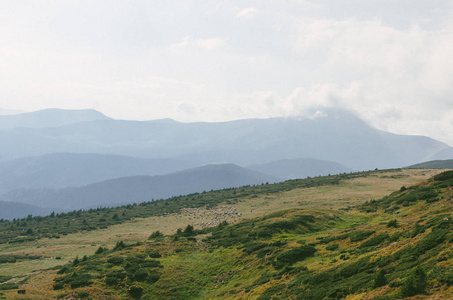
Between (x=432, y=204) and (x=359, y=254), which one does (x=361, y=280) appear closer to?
(x=359, y=254)

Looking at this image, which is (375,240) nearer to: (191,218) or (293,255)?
(293,255)

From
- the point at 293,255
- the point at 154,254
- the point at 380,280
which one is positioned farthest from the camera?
the point at 154,254

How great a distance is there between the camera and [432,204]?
3472cm

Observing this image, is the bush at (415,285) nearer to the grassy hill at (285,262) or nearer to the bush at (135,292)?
the grassy hill at (285,262)

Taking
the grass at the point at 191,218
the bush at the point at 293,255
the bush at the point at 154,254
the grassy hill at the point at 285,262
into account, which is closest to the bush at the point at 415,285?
the grassy hill at the point at 285,262

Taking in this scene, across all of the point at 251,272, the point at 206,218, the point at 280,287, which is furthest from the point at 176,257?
the point at 206,218

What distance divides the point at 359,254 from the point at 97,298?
2185cm

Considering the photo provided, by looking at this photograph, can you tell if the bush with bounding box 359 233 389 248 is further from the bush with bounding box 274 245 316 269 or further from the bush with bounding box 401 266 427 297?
the bush with bounding box 401 266 427 297

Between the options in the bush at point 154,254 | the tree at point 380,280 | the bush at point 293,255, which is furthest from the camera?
the bush at point 154,254

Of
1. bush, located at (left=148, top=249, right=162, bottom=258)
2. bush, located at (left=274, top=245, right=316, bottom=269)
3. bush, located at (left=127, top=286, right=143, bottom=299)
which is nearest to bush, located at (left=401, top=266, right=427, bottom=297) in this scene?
bush, located at (left=274, top=245, right=316, bottom=269)

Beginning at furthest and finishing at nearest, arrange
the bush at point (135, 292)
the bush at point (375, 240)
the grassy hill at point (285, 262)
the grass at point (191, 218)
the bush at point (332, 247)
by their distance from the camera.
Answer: the grass at point (191, 218)
the bush at point (332, 247)
the bush at point (135, 292)
the bush at point (375, 240)
the grassy hill at point (285, 262)

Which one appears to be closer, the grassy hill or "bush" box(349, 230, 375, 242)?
the grassy hill

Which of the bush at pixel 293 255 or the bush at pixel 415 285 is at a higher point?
the bush at pixel 415 285

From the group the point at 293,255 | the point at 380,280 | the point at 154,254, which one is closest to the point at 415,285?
the point at 380,280
